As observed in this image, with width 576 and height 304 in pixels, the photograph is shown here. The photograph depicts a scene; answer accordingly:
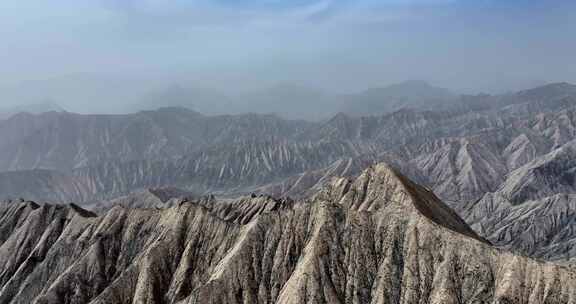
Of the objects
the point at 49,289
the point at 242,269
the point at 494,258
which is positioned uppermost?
the point at 494,258

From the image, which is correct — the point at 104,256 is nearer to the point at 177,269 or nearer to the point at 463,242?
the point at 177,269

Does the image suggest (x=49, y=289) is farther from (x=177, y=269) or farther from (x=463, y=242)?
(x=463, y=242)

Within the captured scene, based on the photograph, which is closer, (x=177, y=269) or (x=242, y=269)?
(x=242, y=269)

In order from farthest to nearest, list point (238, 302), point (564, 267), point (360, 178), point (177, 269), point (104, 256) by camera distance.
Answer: point (360, 178) → point (104, 256) → point (177, 269) → point (238, 302) → point (564, 267)

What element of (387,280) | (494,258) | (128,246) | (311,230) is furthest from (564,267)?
(128,246)

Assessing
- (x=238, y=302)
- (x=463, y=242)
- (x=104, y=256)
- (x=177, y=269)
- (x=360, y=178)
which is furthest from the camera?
(x=360, y=178)

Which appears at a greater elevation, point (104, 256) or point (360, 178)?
point (360, 178)
